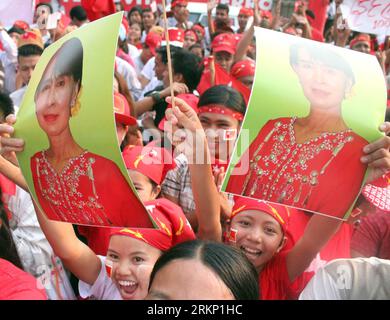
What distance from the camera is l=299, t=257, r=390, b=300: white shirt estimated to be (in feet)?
6.24

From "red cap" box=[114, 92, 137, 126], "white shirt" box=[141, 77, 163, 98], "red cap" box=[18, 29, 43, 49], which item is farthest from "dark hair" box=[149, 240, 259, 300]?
"white shirt" box=[141, 77, 163, 98]

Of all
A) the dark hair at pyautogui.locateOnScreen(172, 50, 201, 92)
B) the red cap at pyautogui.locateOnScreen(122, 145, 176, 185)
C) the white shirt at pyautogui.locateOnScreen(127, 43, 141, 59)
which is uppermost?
the red cap at pyautogui.locateOnScreen(122, 145, 176, 185)

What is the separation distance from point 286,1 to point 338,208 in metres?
7.80

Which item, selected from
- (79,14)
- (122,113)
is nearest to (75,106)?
(122,113)

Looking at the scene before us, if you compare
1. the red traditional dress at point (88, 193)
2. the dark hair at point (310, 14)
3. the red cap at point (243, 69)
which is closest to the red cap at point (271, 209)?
the red traditional dress at point (88, 193)

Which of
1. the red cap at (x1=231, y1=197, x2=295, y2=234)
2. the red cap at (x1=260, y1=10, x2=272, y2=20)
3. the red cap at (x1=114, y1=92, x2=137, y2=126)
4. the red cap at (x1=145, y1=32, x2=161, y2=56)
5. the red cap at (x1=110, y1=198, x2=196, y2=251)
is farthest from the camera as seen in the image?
the red cap at (x1=260, y1=10, x2=272, y2=20)

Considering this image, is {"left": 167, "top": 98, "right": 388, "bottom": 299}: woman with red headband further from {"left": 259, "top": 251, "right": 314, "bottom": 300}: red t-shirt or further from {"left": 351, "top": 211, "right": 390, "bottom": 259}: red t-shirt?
{"left": 351, "top": 211, "right": 390, "bottom": 259}: red t-shirt

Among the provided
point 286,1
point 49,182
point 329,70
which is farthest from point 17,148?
point 286,1

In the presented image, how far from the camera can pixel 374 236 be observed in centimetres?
281

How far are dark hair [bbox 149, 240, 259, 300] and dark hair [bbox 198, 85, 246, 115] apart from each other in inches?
66.2

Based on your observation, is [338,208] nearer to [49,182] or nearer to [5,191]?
[49,182]

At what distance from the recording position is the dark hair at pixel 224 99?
344cm
